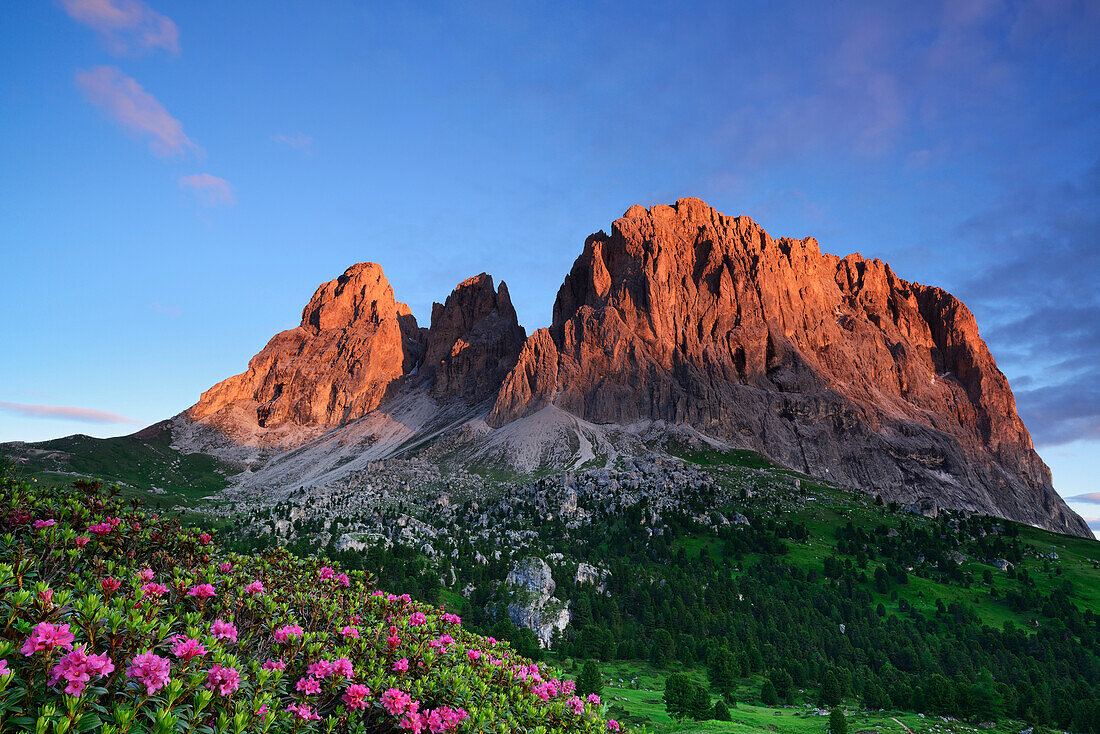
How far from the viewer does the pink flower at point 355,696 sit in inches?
428

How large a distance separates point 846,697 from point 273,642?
94.5 meters

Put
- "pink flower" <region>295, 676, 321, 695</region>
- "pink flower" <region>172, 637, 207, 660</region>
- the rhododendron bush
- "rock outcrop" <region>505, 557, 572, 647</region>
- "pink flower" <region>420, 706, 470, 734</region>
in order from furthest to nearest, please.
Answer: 1. "rock outcrop" <region>505, 557, 572, 647</region>
2. "pink flower" <region>420, 706, 470, 734</region>
3. "pink flower" <region>295, 676, 321, 695</region>
4. "pink flower" <region>172, 637, 207, 660</region>
5. the rhododendron bush

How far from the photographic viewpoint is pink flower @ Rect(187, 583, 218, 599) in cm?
1209

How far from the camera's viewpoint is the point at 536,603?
113 meters

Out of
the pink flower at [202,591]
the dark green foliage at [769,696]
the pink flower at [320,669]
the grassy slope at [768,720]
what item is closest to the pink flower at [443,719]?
the pink flower at [320,669]

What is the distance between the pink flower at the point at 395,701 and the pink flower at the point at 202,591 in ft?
14.5

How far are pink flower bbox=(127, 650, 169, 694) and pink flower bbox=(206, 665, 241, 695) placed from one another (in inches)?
38.9

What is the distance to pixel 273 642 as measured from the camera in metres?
12.1

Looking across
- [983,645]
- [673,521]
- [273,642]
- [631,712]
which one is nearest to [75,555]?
[273,642]

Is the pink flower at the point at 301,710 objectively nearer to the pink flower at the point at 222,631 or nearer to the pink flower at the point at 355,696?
the pink flower at the point at 355,696

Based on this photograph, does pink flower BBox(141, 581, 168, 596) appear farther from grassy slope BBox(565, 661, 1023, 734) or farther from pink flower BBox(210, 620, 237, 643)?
grassy slope BBox(565, 661, 1023, 734)

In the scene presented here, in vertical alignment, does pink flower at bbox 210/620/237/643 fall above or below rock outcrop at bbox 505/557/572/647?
above

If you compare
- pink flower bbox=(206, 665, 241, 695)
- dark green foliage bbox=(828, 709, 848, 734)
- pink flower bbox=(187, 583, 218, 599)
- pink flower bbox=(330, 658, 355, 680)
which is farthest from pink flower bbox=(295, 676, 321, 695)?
dark green foliage bbox=(828, 709, 848, 734)

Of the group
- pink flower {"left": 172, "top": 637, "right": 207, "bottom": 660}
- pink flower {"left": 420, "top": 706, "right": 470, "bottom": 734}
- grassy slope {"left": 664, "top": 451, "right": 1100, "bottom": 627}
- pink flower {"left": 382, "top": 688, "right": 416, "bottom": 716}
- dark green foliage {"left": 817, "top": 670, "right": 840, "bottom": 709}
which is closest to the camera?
pink flower {"left": 172, "top": 637, "right": 207, "bottom": 660}
